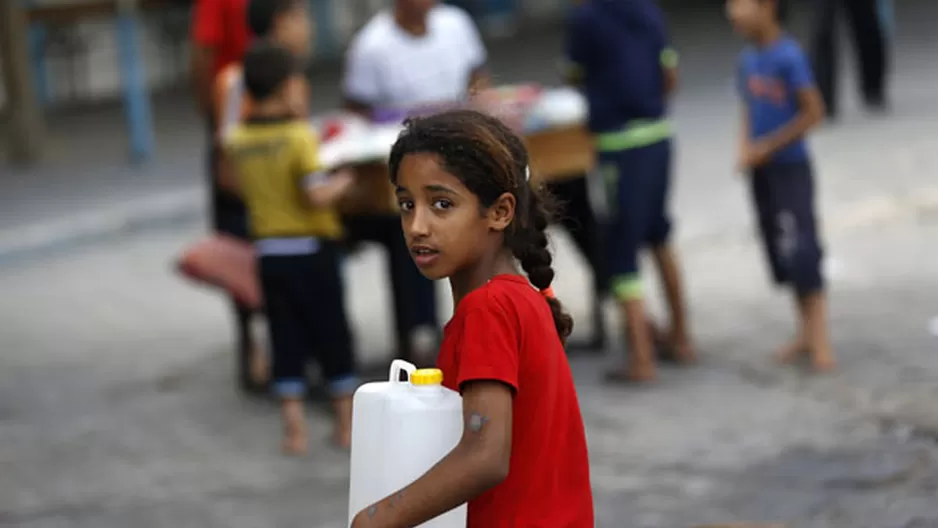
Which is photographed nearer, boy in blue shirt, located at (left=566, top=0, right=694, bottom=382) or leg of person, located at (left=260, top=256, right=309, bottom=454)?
leg of person, located at (left=260, top=256, right=309, bottom=454)

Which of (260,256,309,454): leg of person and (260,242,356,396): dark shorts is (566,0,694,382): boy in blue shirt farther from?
(260,256,309,454): leg of person

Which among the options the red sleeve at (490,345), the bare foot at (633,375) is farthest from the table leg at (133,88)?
the red sleeve at (490,345)

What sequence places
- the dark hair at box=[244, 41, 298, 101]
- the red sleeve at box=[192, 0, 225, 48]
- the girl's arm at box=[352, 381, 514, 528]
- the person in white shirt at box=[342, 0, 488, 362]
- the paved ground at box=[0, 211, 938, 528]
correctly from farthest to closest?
the red sleeve at box=[192, 0, 225, 48] → the person in white shirt at box=[342, 0, 488, 362] → the dark hair at box=[244, 41, 298, 101] → the paved ground at box=[0, 211, 938, 528] → the girl's arm at box=[352, 381, 514, 528]

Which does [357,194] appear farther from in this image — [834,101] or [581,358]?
[834,101]

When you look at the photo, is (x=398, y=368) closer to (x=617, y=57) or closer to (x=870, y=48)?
(x=617, y=57)

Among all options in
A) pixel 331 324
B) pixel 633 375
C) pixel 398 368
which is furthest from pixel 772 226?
pixel 398 368

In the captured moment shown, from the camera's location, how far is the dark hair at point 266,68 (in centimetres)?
579

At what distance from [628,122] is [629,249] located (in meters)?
0.52

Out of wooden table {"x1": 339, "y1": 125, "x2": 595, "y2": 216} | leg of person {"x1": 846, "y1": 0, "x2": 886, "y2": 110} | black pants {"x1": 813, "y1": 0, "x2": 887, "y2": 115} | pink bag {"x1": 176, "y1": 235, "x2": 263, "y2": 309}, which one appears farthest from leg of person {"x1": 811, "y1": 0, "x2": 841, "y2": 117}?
pink bag {"x1": 176, "y1": 235, "x2": 263, "y2": 309}

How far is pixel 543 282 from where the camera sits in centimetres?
280

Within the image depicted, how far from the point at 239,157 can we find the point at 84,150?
28.1 ft

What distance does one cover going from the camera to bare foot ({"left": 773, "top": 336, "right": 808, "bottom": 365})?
6645 mm

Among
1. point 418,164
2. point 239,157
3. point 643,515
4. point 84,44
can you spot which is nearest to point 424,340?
point 239,157

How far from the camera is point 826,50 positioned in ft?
39.7
